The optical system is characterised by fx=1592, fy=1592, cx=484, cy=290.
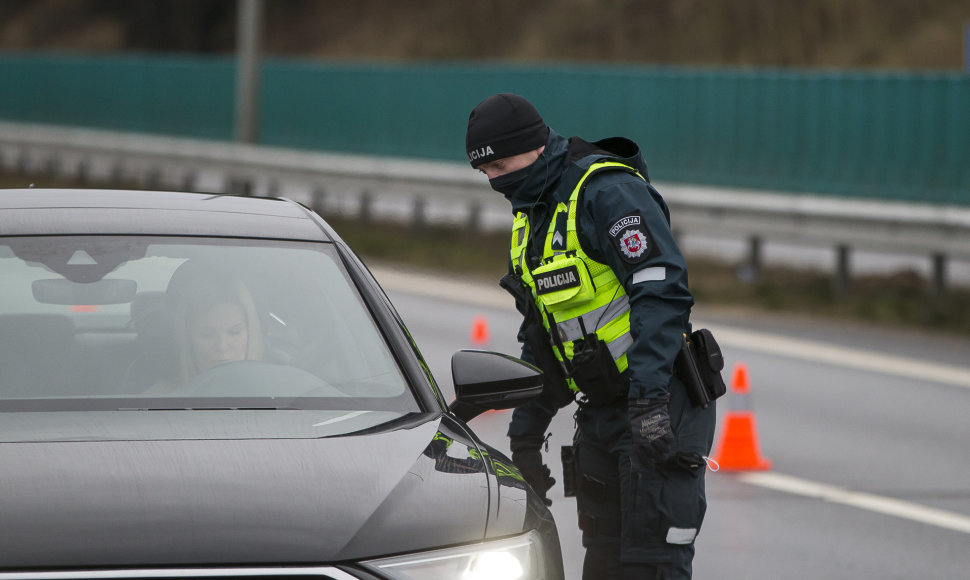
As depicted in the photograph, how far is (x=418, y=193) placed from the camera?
2183 cm

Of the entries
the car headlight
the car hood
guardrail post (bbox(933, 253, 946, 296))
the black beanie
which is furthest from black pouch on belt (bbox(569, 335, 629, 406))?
guardrail post (bbox(933, 253, 946, 296))

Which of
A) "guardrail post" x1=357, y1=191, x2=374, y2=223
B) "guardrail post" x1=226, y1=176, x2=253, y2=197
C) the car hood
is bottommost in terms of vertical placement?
the car hood

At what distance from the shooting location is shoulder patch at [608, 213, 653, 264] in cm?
456

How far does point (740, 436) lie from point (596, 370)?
407cm

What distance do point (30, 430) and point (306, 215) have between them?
1392 millimetres

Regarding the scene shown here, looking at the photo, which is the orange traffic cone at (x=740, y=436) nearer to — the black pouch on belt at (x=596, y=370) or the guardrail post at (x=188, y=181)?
the black pouch on belt at (x=596, y=370)

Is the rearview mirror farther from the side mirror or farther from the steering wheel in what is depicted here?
the side mirror

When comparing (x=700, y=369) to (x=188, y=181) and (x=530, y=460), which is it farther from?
(x=188, y=181)

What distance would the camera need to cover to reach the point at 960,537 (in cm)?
725

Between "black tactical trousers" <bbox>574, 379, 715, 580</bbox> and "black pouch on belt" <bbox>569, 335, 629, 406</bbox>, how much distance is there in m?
0.08

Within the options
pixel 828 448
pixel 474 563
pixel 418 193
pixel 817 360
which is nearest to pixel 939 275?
pixel 817 360

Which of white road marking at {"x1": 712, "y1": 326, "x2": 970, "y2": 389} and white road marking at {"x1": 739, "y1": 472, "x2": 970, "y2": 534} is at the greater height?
white road marking at {"x1": 712, "y1": 326, "x2": 970, "y2": 389}

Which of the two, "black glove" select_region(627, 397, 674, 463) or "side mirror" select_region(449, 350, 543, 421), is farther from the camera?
"black glove" select_region(627, 397, 674, 463)

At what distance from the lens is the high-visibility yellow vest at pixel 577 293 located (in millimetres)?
4762
